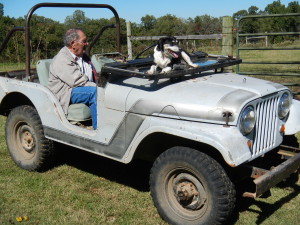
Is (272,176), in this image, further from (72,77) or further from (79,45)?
(79,45)

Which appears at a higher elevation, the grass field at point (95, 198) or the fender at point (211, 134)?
Result: the fender at point (211, 134)

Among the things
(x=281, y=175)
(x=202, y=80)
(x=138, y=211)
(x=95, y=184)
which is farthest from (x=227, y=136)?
(x=95, y=184)

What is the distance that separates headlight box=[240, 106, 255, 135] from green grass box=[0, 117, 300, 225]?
0.93 metres

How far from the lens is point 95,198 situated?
428cm

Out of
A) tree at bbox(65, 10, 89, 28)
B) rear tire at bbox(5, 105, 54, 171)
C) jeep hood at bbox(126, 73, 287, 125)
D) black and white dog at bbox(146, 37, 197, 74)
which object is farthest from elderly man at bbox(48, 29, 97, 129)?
tree at bbox(65, 10, 89, 28)

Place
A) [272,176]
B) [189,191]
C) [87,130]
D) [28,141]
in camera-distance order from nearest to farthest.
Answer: [272,176], [189,191], [87,130], [28,141]

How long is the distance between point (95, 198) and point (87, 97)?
1041mm

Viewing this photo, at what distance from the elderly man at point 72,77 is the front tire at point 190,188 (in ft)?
3.26

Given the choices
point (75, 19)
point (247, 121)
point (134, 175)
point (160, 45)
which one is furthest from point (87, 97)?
point (75, 19)

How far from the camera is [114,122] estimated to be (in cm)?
384

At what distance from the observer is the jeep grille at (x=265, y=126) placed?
3.48 metres

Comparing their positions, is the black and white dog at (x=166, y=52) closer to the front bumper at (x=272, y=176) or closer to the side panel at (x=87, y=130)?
the side panel at (x=87, y=130)

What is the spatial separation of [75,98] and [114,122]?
714 millimetres

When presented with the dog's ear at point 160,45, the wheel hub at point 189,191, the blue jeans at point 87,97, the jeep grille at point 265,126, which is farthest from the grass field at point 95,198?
the dog's ear at point 160,45
